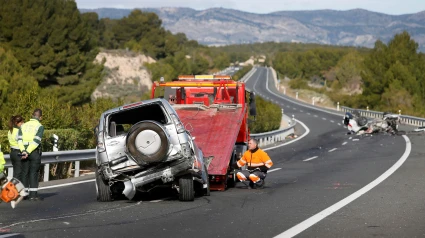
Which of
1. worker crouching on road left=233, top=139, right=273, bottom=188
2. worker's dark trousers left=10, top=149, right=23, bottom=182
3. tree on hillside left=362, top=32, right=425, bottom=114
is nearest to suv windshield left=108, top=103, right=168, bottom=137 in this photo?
worker's dark trousers left=10, top=149, right=23, bottom=182

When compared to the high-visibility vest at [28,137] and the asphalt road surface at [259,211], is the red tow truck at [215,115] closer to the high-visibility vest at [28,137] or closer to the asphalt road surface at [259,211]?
the asphalt road surface at [259,211]

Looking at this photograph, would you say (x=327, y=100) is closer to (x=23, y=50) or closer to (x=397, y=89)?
(x=397, y=89)

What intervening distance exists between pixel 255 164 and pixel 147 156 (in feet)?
13.0

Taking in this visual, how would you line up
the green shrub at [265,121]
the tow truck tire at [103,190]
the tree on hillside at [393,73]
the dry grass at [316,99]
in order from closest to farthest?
the tow truck tire at [103,190], the green shrub at [265,121], the tree on hillside at [393,73], the dry grass at [316,99]

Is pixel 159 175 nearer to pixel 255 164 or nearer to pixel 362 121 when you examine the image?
pixel 255 164

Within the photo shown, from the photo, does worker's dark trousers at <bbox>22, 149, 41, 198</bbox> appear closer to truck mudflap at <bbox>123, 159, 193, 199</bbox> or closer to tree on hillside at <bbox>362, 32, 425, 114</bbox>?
truck mudflap at <bbox>123, 159, 193, 199</bbox>

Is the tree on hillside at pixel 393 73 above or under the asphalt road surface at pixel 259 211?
under

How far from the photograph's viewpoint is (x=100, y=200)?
44.8ft

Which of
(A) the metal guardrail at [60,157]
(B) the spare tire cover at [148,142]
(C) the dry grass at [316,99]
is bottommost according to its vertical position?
(C) the dry grass at [316,99]

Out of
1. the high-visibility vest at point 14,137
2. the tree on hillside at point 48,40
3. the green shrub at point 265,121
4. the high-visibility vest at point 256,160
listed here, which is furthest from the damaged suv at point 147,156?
the tree on hillside at point 48,40

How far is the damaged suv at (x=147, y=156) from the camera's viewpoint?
12703 mm

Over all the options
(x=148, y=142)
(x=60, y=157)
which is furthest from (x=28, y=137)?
(x=60, y=157)

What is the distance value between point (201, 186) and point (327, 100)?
98172mm

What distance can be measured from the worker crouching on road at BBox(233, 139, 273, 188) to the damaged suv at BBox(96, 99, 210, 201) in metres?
2.39
